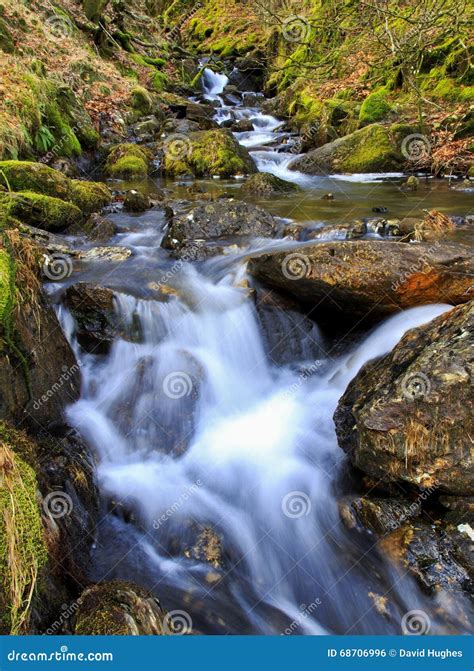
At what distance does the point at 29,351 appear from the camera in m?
3.73

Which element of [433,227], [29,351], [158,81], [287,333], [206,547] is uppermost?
[433,227]

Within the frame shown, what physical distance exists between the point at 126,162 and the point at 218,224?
5779mm

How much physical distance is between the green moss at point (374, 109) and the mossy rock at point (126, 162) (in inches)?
280

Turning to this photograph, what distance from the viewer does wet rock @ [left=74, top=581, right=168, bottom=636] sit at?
2.17 meters

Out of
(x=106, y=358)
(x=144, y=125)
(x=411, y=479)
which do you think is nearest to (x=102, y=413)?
(x=106, y=358)

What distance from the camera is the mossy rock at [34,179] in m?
7.60

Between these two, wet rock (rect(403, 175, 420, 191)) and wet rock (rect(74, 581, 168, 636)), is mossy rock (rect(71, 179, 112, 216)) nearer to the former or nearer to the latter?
wet rock (rect(403, 175, 420, 191))

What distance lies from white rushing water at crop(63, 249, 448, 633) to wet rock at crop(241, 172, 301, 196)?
205 inches

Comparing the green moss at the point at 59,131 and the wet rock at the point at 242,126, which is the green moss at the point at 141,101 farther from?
the green moss at the point at 59,131

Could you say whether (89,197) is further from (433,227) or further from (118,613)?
(118,613)

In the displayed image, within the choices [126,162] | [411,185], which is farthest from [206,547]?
[126,162]

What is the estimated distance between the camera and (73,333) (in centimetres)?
500

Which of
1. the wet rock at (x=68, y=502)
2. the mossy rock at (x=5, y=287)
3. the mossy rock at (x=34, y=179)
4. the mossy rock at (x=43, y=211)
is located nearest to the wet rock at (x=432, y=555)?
the wet rock at (x=68, y=502)

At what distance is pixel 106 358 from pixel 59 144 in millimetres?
8106
